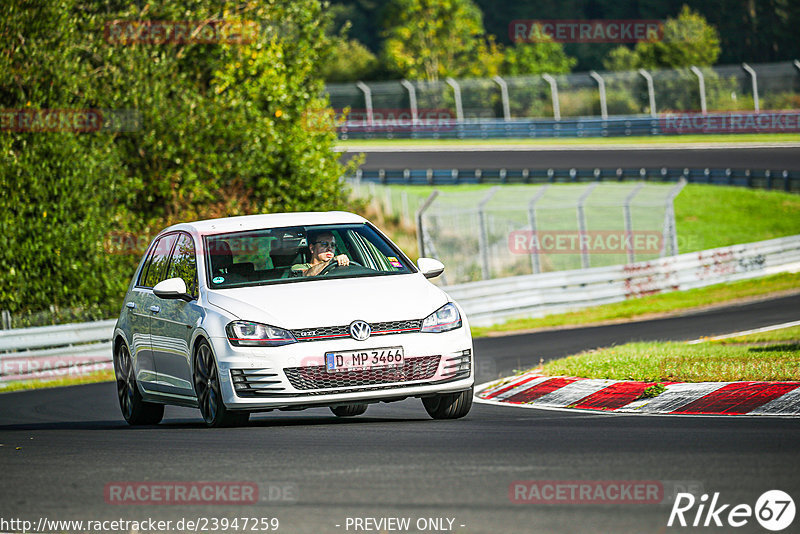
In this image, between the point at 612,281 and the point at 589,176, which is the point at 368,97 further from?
the point at 612,281

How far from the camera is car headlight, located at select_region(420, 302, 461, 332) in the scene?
9398mm

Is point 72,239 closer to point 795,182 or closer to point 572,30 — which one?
point 795,182

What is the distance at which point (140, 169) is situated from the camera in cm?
2781

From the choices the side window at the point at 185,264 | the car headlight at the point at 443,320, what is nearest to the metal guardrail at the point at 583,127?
the side window at the point at 185,264

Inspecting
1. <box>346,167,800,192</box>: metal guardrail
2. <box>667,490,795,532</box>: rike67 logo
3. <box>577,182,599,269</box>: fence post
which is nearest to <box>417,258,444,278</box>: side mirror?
<box>667,490,795,532</box>: rike67 logo

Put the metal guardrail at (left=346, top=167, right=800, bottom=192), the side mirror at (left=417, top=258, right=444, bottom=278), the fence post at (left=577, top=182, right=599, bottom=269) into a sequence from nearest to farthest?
1. the side mirror at (left=417, top=258, right=444, bottom=278)
2. the fence post at (left=577, top=182, right=599, bottom=269)
3. the metal guardrail at (left=346, top=167, right=800, bottom=192)

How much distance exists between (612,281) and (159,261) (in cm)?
1728

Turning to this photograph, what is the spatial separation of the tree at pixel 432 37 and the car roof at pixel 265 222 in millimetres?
63724

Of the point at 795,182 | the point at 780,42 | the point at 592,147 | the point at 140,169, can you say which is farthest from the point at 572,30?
the point at 140,169

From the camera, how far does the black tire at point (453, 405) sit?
32.3ft

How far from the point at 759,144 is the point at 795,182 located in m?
10.00

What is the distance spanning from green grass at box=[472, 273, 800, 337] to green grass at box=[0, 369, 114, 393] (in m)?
7.08

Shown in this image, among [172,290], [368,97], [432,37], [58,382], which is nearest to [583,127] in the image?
[368,97]

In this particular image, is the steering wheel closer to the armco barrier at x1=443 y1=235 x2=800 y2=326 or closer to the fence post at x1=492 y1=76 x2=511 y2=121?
the armco barrier at x1=443 y1=235 x2=800 y2=326
